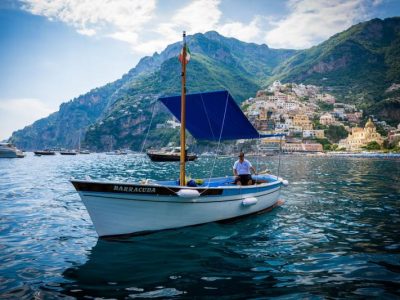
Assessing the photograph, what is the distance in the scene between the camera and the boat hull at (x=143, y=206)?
9.03m

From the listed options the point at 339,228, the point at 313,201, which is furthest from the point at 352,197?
the point at 339,228

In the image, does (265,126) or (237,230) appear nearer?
(237,230)

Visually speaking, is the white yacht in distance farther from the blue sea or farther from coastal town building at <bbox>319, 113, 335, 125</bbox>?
coastal town building at <bbox>319, 113, 335, 125</bbox>

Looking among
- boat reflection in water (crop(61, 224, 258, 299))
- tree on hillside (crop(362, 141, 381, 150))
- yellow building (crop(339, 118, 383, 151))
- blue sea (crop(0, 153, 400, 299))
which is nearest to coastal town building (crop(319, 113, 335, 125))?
yellow building (crop(339, 118, 383, 151))

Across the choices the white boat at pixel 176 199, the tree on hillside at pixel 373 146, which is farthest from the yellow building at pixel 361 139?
the white boat at pixel 176 199

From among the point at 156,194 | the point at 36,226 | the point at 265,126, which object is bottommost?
the point at 36,226

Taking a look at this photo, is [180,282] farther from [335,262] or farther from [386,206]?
[386,206]

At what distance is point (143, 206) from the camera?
31.0 ft

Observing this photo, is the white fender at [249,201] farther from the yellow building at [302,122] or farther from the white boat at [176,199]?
the yellow building at [302,122]

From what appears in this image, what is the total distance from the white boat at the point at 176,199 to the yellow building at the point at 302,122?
188023 mm

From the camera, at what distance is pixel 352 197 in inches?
738

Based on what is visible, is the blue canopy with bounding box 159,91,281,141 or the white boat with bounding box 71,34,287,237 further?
the blue canopy with bounding box 159,91,281,141

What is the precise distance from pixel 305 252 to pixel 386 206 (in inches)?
379

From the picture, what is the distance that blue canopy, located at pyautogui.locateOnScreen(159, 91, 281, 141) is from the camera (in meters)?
11.8
